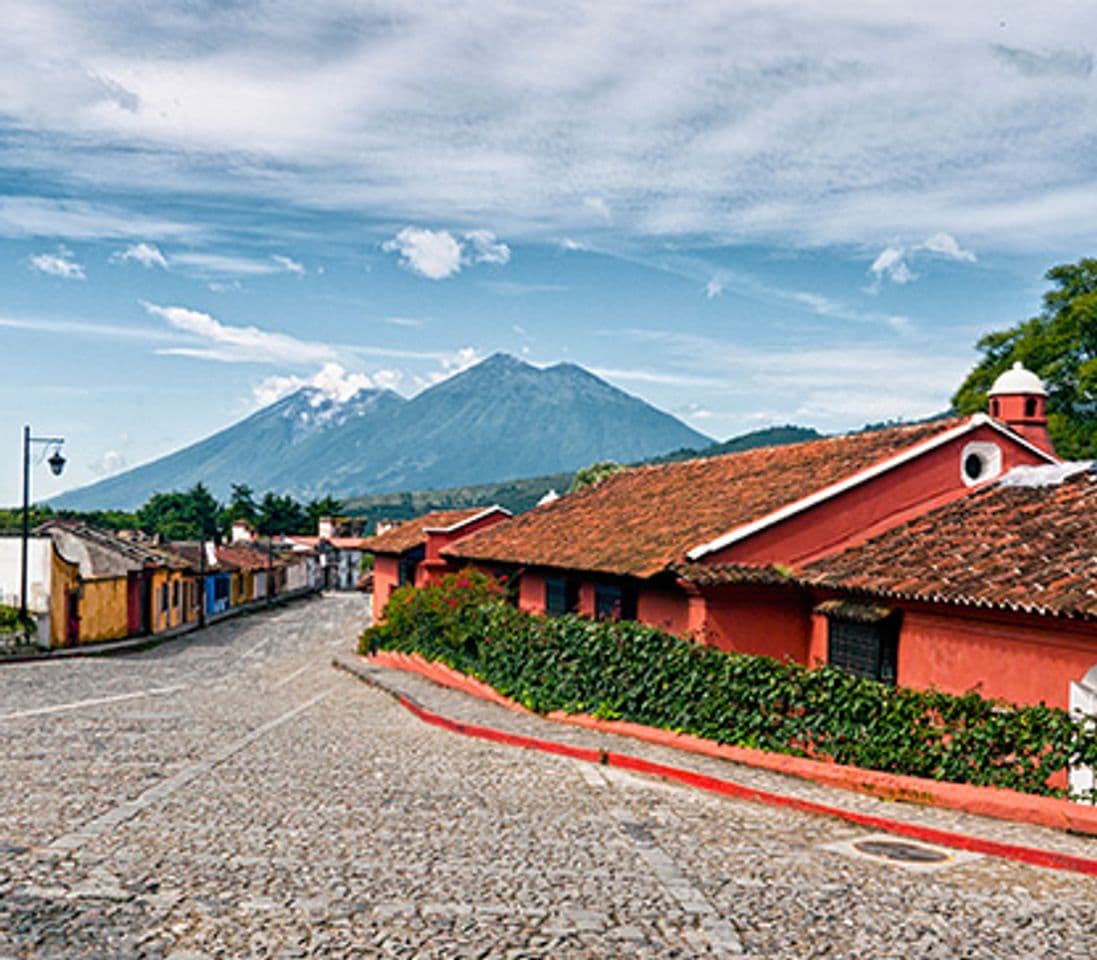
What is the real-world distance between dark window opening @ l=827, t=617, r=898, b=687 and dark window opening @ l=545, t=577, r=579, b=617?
6.96 m

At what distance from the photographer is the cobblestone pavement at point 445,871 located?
7.26 m

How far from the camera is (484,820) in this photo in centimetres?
1081

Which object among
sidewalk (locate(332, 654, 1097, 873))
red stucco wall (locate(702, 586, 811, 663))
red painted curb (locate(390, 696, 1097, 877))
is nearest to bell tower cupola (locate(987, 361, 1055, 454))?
red stucco wall (locate(702, 586, 811, 663))

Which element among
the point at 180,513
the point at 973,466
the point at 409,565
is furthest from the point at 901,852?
the point at 180,513

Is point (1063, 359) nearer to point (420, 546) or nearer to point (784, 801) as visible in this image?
point (420, 546)

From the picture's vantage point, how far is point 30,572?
3647 cm

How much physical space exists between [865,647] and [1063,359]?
31078 millimetres

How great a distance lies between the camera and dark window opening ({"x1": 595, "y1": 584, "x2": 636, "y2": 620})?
70.3ft

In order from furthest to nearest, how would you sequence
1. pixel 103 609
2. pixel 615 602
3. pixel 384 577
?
1. pixel 384 577
2. pixel 103 609
3. pixel 615 602

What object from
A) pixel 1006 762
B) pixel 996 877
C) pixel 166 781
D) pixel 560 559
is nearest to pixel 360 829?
pixel 166 781

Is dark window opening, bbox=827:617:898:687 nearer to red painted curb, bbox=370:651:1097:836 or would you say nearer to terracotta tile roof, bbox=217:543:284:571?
red painted curb, bbox=370:651:1097:836

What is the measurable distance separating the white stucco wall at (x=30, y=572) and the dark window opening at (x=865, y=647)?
1082 inches

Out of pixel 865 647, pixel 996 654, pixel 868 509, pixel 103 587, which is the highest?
pixel 868 509

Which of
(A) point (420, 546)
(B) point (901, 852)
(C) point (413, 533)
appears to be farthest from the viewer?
(C) point (413, 533)
